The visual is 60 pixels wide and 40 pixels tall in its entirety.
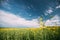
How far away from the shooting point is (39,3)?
10.8 feet

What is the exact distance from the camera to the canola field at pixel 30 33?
3.15 m

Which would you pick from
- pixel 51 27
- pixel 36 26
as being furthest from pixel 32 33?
pixel 51 27

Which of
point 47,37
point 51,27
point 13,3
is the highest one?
point 13,3

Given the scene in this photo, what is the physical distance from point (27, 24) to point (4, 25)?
488mm

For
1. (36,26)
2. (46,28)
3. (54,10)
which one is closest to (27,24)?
(36,26)

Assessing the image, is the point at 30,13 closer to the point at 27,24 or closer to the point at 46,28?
the point at 27,24

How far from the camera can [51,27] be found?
325cm

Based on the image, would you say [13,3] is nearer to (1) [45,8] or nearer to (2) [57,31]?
(1) [45,8]

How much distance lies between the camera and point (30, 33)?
10.6 feet

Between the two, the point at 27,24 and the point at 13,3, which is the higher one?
the point at 13,3

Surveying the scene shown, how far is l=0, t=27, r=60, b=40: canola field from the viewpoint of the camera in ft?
10.3

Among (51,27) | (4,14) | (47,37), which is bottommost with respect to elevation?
(47,37)

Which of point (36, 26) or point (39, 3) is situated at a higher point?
point (39, 3)

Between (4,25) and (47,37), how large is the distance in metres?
0.96
